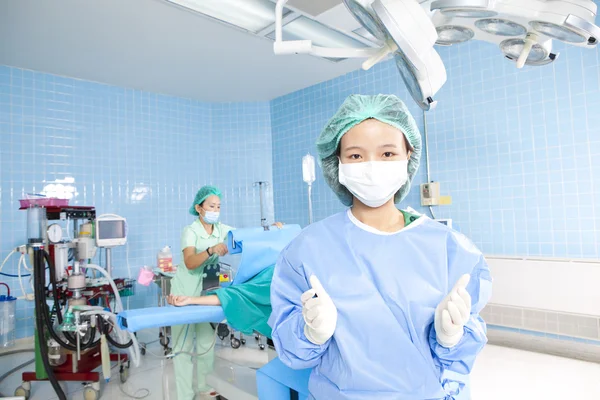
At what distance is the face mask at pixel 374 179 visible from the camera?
102 cm

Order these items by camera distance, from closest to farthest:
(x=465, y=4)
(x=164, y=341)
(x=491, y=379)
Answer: (x=465, y=4) → (x=491, y=379) → (x=164, y=341)

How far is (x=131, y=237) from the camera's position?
386 centimetres

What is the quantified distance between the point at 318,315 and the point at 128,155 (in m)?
3.59

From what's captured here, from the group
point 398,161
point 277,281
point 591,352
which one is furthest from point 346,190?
point 591,352

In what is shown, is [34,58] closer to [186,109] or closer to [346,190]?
[186,109]

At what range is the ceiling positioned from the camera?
2.55m

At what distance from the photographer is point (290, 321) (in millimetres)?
962

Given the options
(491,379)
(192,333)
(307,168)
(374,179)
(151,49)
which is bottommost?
(491,379)

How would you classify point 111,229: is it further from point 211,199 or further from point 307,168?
point 307,168

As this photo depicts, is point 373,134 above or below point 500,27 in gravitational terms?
below

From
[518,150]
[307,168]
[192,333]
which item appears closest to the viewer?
[192,333]

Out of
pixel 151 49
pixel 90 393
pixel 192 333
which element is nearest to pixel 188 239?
pixel 192 333

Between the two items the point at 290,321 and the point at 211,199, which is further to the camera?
the point at 211,199

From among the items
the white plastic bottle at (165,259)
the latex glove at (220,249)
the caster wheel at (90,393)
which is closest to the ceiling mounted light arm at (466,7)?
the latex glove at (220,249)
